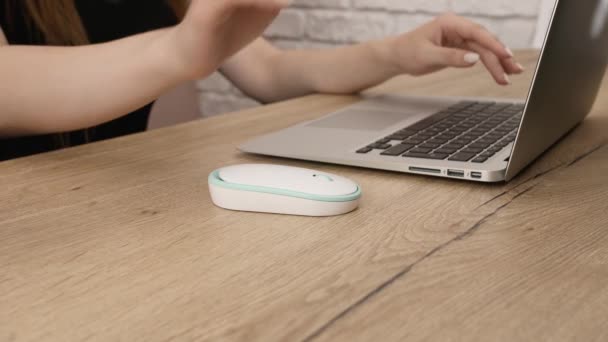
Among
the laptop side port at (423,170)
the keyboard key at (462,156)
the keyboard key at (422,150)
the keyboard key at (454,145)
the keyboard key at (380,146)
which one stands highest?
the keyboard key at (462,156)

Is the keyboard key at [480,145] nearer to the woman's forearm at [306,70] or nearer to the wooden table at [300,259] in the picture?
the wooden table at [300,259]

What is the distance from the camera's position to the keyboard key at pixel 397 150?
58 centimetres

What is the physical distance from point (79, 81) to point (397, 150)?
12.2 inches

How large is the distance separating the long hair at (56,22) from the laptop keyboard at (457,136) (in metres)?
0.47

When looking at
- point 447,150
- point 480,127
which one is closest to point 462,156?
point 447,150

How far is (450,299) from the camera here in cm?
35

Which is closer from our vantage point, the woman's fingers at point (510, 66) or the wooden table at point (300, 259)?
the wooden table at point (300, 259)

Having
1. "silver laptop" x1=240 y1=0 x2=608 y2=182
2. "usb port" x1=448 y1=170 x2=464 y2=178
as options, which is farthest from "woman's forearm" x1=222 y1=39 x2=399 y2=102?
"usb port" x1=448 y1=170 x2=464 y2=178

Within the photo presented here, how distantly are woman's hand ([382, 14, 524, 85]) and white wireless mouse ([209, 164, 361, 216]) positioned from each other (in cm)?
36

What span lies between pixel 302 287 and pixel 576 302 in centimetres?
15

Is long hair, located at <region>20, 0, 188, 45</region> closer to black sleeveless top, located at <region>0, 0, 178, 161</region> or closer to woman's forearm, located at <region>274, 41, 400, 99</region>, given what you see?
black sleeveless top, located at <region>0, 0, 178, 161</region>

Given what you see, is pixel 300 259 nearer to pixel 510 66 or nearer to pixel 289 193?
pixel 289 193

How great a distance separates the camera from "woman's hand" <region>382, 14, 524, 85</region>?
2.51 feet

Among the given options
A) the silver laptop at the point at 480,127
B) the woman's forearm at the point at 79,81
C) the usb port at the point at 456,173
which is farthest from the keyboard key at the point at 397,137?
the woman's forearm at the point at 79,81
